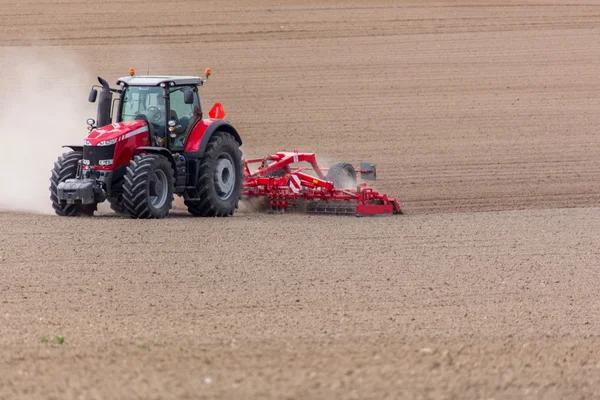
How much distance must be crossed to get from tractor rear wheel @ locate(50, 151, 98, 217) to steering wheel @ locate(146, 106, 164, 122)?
1128mm

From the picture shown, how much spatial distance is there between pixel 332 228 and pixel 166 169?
7.73 feet

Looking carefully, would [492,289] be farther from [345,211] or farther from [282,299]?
[345,211]

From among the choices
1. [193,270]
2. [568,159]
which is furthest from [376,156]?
[193,270]

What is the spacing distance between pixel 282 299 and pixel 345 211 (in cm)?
578

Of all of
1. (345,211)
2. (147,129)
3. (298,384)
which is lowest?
(298,384)

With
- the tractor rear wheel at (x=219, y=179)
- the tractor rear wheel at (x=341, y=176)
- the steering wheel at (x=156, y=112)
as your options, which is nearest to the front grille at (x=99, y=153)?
the steering wheel at (x=156, y=112)

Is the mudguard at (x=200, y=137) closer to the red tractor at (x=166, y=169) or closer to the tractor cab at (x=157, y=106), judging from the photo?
the red tractor at (x=166, y=169)

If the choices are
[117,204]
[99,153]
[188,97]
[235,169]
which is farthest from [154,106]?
[235,169]

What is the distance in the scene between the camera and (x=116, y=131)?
525 inches

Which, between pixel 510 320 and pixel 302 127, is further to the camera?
pixel 302 127

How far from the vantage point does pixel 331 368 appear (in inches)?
258

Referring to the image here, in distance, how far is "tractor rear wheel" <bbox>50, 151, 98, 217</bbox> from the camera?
13.5 metres

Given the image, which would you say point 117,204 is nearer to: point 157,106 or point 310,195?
point 157,106

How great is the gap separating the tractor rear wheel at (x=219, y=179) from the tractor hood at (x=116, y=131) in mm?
1011
